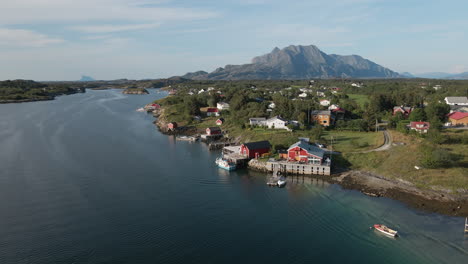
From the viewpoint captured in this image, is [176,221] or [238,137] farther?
[238,137]

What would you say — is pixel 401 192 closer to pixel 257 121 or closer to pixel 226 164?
pixel 226 164

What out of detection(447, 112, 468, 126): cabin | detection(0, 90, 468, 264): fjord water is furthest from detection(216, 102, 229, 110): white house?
detection(447, 112, 468, 126): cabin

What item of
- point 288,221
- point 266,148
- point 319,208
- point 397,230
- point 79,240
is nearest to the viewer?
point 79,240

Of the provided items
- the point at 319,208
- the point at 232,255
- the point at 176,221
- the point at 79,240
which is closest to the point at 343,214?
the point at 319,208

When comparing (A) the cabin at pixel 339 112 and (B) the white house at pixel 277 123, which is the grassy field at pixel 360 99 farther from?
(B) the white house at pixel 277 123

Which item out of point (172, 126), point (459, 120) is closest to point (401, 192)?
point (459, 120)

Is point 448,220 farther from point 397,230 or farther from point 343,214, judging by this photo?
point 343,214
